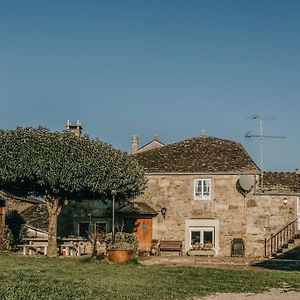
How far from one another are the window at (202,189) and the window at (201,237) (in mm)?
2060

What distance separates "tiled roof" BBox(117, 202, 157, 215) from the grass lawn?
1180 centimetres

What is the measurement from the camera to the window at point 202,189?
39.0 m

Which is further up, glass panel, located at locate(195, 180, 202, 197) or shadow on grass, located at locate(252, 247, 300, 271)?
glass panel, located at locate(195, 180, 202, 197)

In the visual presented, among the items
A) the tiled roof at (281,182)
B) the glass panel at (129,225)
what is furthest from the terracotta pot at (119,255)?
the tiled roof at (281,182)

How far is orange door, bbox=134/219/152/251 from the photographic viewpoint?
39.1 m

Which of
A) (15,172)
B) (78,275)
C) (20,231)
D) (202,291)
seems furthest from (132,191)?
(202,291)

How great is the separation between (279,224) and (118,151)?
38.5ft

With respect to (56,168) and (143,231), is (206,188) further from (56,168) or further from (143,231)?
(56,168)

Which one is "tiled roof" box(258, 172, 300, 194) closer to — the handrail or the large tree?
the handrail

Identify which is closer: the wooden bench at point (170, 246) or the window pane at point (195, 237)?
the wooden bench at point (170, 246)

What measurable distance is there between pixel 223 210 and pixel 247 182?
8.62ft

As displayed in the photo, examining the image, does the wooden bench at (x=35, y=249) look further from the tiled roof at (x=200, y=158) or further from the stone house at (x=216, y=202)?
the tiled roof at (x=200, y=158)

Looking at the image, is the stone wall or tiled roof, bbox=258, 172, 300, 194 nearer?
the stone wall

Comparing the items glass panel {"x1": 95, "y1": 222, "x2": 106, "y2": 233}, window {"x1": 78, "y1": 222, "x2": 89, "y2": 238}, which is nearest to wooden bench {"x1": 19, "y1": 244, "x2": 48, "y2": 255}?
window {"x1": 78, "y1": 222, "x2": 89, "y2": 238}
